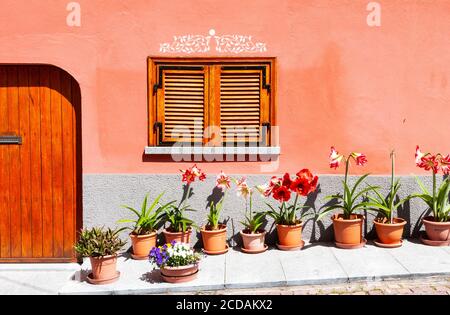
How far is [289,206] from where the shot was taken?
661 cm

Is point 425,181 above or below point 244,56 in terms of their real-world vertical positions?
below

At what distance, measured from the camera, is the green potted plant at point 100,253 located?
530 centimetres

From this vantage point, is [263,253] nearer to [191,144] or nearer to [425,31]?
[191,144]

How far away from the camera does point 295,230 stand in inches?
248

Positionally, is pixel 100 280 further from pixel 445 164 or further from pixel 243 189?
pixel 445 164

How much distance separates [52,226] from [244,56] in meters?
3.89

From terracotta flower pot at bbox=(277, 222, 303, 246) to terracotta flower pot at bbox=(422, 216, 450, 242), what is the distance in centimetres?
191

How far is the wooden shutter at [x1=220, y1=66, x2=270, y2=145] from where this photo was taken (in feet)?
21.4

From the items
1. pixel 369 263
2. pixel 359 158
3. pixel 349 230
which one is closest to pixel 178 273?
pixel 369 263

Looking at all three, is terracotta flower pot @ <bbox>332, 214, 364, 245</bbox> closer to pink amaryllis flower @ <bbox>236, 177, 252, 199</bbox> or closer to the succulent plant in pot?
pink amaryllis flower @ <bbox>236, 177, 252, 199</bbox>
